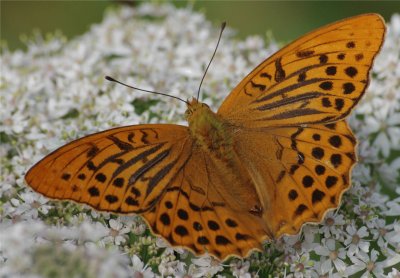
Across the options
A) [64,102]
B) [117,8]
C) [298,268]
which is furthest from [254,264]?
[117,8]

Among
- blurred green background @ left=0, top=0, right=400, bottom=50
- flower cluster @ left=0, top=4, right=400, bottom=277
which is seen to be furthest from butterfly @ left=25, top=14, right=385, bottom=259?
blurred green background @ left=0, top=0, right=400, bottom=50

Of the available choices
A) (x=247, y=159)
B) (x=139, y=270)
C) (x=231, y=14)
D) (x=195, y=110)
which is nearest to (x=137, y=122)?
(x=195, y=110)

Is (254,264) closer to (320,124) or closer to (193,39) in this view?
(320,124)

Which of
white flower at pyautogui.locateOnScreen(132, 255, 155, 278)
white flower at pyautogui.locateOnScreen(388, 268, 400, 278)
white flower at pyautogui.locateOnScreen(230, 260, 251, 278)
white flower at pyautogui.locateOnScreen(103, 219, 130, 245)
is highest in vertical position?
white flower at pyautogui.locateOnScreen(103, 219, 130, 245)

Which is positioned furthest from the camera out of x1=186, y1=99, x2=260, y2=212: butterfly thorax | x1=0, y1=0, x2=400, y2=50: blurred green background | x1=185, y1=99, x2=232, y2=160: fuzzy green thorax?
x1=0, y1=0, x2=400, y2=50: blurred green background

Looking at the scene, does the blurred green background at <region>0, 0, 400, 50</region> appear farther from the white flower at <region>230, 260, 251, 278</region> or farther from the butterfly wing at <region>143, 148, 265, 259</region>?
the white flower at <region>230, 260, 251, 278</region>

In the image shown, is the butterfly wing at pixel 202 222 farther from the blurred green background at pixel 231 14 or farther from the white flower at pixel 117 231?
the blurred green background at pixel 231 14

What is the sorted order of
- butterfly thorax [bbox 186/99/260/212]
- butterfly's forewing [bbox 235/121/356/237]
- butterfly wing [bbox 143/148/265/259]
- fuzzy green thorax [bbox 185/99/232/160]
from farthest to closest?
1. fuzzy green thorax [bbox 185/99/232/160]
2. butterfly thorax [bbox 186/99/260/212]
3. butterfly's forewing [bbox 235/121/356/237]
4. butterfly wing [bbox 143/148/265/259]
